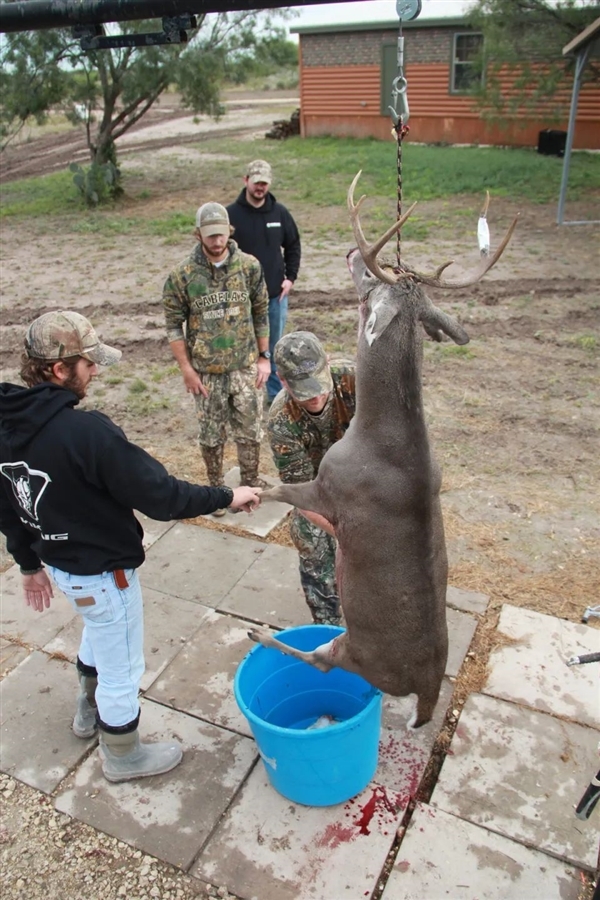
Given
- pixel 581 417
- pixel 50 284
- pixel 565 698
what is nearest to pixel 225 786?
pixel 565 698

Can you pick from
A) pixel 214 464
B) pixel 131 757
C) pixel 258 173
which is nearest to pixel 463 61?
pixel 258 173

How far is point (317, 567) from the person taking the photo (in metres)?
4.46

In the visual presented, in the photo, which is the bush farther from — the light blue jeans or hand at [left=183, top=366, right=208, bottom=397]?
the light blue jeans

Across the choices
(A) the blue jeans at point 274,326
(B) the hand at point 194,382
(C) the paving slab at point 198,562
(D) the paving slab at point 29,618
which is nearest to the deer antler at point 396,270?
(C) the paving slab at point 198,562

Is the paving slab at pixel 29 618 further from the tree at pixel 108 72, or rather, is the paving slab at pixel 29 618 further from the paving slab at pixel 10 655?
the tree at pixel 108 72

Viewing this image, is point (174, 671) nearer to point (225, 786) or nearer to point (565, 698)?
point (225, 786)

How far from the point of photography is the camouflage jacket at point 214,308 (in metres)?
5.87

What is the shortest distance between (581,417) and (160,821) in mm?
5851

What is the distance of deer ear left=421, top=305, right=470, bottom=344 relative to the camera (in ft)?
9.40

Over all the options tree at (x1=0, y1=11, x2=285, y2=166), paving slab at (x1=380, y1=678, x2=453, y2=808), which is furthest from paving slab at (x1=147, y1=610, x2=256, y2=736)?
tree at (x1=0, y1=11, x2=285, y2=166)

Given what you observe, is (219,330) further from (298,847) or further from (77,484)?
(298,847)

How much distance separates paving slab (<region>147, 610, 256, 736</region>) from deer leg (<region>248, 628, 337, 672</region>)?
26.5 inches

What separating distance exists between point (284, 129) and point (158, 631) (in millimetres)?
27958

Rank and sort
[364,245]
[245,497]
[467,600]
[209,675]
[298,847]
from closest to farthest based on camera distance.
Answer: [364,245] < [298,847] < [245,497] < [209,675] < [467,600]
